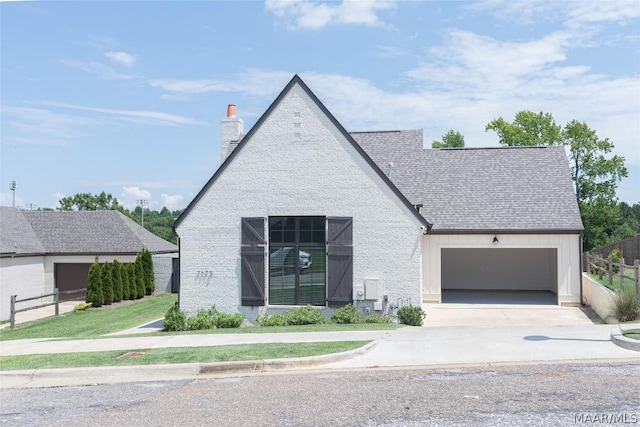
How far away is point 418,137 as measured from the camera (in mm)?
23109

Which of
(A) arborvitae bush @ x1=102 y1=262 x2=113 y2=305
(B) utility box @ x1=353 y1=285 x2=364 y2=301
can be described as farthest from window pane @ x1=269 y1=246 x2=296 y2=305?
(A) arborvitae bush @ x1=102 y1=262 x2=113 y2=305

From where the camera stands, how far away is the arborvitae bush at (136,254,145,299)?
29578 millimetres

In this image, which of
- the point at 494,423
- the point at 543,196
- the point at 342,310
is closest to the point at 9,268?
the point at 342,310

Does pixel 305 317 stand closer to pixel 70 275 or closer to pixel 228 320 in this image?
pixel 228 320

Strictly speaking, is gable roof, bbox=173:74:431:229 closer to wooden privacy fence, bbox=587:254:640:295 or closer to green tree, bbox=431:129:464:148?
wooden privacy fence, bbox=587:254:640:295

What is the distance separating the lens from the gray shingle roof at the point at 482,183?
65.8 ft

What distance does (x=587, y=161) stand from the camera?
1838 inches

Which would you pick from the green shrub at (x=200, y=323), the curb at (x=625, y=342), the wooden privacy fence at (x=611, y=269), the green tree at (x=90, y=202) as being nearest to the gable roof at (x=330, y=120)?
the green shrub at (x=200, y=323)

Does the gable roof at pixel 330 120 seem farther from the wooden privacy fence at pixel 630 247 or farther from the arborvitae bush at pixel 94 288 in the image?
the wooden privacy fence at pixel 630 247

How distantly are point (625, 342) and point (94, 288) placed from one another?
2240cm

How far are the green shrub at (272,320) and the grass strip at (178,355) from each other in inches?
177

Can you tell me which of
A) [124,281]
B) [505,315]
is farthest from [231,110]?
[505,315]

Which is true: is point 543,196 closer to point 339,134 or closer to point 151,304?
point 339,134

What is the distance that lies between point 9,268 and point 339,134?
19.7 meters
